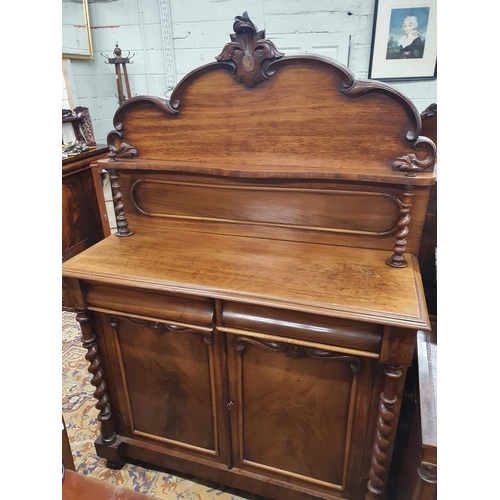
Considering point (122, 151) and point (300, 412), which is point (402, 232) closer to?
point (300, 412)

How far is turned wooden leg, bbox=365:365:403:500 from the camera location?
91 cm

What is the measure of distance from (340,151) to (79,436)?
5.06ft

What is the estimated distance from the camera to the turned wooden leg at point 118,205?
48.8 inches

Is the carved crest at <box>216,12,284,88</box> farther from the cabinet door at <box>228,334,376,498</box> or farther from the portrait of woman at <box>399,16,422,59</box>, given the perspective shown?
the portrait of woman at <box>399,16,422,59</box>

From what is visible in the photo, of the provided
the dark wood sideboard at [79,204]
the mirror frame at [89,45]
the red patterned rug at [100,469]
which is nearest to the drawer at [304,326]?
the red patterned rug at [100,469]

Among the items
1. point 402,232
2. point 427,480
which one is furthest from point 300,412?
point 402,232

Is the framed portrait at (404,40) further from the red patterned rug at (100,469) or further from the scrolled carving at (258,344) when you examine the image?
the red patterned rug at (100,469)

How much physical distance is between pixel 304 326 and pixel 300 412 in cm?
31

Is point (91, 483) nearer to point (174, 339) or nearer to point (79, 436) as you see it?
point (174, 339)

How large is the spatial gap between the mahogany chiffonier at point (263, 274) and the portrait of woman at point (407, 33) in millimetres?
1362

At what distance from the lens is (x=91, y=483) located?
1.91ft

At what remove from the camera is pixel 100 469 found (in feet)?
4.64

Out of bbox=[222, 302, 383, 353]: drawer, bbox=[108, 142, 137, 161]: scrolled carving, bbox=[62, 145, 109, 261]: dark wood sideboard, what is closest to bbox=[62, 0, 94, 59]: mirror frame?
bbox=[62, 145, 109, 261]: dark wood sideboard

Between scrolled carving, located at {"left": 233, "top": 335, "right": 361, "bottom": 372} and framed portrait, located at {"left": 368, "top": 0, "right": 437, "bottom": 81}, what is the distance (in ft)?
5.83
